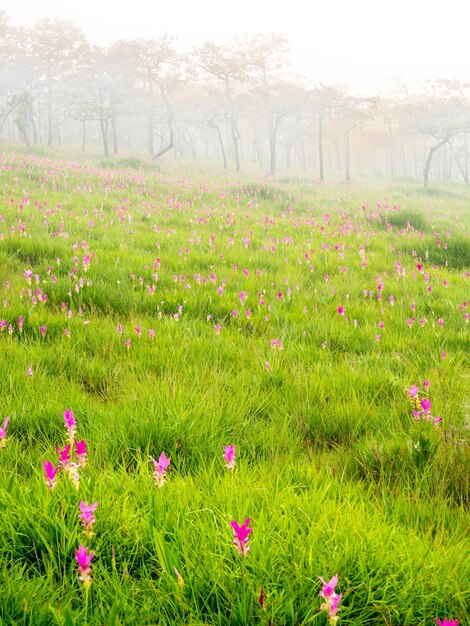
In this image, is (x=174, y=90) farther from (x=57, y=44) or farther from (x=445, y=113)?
(x=445, y=113)

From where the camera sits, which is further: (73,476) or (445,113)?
(445,113)

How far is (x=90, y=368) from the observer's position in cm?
349

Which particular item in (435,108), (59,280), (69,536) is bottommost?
(69,536)

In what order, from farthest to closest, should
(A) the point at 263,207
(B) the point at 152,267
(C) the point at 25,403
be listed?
(A) the point at 263,207
(B) the point at 152,267
(C) the point at 25,403

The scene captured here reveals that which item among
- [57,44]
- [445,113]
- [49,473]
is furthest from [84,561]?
[57,44]

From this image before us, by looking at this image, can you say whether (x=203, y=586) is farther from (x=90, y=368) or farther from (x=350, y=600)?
(x=90, y=368)

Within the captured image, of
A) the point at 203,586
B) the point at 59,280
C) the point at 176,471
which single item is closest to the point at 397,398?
the point at 176,471

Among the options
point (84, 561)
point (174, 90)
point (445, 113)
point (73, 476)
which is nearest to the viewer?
point (84, 561)

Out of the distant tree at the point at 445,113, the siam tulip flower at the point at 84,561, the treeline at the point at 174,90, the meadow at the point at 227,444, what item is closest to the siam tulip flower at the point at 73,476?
the meadow at the point at 227,444

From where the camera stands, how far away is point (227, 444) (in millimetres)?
2592

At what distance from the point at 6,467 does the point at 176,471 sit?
82 cm

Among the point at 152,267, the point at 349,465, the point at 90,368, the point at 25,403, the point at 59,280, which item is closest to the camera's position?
the point at 349,465

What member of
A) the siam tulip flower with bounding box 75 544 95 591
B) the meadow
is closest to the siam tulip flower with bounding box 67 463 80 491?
the meadow

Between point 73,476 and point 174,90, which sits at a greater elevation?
point 174,90
